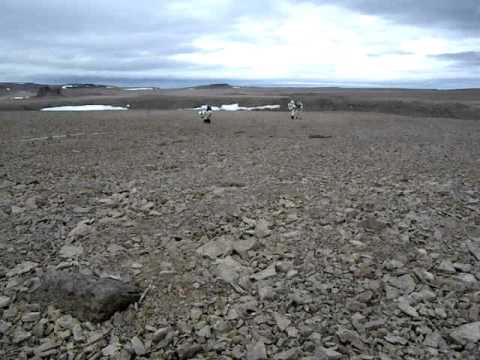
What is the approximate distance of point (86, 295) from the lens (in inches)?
173

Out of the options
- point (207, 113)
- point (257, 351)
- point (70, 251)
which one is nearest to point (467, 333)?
point (257, 351)

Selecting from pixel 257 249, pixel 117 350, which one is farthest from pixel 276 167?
pixel 117 350

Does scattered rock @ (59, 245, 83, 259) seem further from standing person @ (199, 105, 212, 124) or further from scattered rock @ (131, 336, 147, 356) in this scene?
standing person @ (199, 105, 212, 124)

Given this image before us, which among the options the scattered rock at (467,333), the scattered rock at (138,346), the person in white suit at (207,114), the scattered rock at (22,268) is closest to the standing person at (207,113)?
the person in white suit at (207,114)

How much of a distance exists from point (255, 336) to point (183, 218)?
3175 mm

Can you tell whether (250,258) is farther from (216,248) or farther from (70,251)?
(70,251)

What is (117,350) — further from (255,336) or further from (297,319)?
(297,319)

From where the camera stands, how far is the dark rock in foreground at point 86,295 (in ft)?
14.0

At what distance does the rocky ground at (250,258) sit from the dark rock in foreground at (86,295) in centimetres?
6

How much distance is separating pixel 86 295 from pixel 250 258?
2.20 m

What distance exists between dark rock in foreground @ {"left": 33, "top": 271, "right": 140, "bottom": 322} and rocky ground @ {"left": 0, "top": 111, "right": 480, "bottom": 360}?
6cm

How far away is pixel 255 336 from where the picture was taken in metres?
3.92

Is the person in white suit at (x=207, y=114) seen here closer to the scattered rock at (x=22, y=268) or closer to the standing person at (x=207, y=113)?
the standing person at (x=207, y=113)

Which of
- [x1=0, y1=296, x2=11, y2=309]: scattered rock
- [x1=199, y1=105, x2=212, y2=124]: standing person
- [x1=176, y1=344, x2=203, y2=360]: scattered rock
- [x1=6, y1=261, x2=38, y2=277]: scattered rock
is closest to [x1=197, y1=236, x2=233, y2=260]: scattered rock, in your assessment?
[x1=176, y1=344, x2=203, y2=360]: scattered rock
